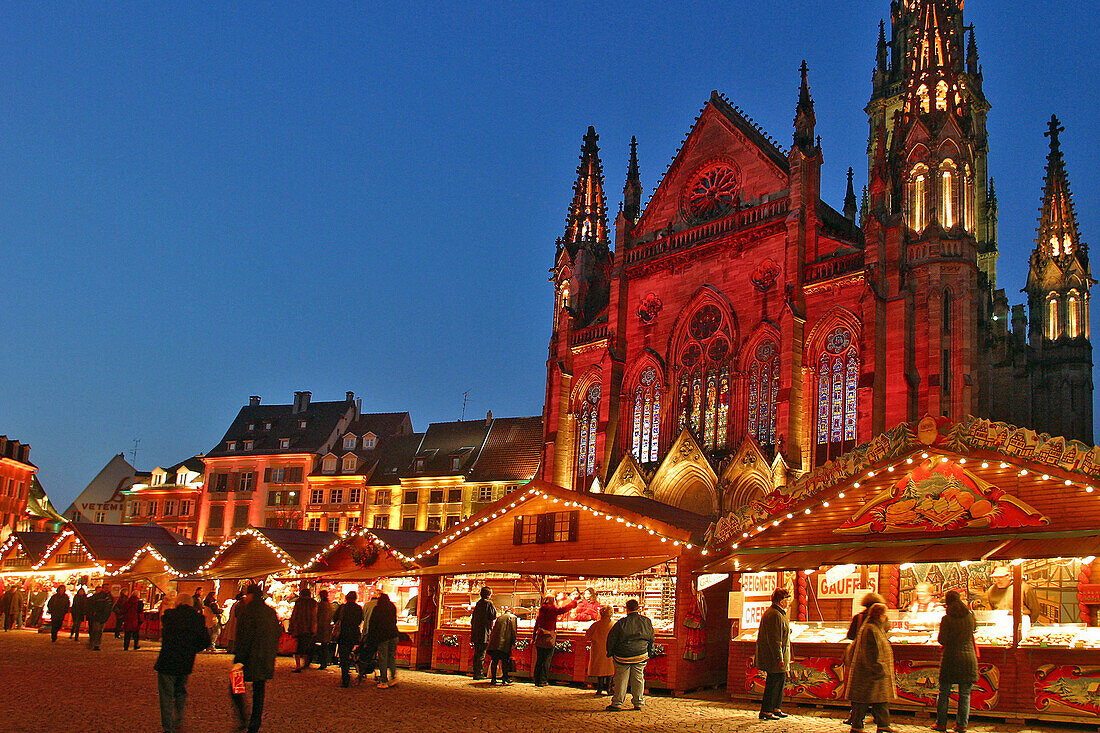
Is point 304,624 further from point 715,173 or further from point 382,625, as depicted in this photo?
point 715,173

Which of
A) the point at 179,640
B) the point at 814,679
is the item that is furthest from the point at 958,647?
the point at 179,640

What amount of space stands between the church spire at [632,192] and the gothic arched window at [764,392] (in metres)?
9.80

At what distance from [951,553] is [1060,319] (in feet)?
90.1

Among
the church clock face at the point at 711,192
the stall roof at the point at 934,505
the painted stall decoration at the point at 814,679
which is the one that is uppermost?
the church clock face at the point at 711,192

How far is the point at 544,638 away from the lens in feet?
61.5

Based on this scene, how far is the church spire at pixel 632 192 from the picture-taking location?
45.1 meters

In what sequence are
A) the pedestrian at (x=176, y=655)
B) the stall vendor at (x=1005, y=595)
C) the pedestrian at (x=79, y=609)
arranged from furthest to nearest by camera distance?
the pedestrian at (x=79, y=609)
the stall vendor at (x=1005, y=595)
the pedestrian at (x=176, y=655)

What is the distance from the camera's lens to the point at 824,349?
3603cm

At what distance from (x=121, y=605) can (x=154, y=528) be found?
34.1 feet

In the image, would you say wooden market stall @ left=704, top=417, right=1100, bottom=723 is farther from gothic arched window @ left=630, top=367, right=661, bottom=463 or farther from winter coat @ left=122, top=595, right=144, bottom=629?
gothic arched window @ left=630, top=367, right=661, bottom=463

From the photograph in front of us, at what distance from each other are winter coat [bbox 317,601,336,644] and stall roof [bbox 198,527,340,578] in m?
5.58

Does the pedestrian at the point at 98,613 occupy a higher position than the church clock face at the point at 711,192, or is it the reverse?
the church clock face at the point at 711,192

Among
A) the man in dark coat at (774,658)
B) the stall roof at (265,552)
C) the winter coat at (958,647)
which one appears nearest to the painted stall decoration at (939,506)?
the winter coat at (958,647)

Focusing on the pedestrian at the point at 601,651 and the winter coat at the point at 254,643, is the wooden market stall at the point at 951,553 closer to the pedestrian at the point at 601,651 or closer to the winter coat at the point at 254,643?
the pedestrian at the point at 601,651
